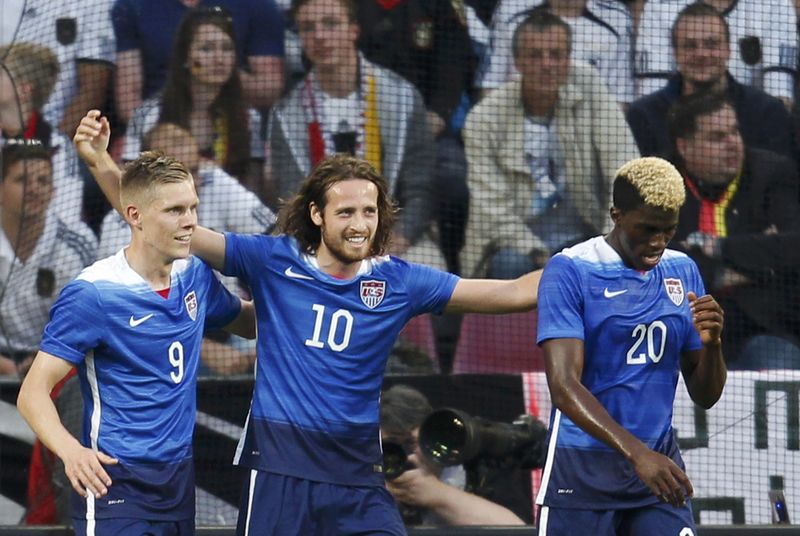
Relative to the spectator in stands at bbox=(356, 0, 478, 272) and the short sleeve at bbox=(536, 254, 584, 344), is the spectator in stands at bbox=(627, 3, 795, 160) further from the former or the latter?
the short sleeve at bbox=(536, 254, 584, 344)

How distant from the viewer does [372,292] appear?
488cm

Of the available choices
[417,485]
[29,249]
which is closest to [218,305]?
[417,485]

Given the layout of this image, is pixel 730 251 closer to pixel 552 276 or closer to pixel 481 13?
pixel 481 13

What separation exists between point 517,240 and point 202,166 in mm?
1741

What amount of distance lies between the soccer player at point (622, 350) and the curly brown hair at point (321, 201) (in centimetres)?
72

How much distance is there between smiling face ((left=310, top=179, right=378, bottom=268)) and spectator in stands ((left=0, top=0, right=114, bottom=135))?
3183 mm

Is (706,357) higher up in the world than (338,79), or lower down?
lower down

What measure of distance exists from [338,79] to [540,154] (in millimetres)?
1182

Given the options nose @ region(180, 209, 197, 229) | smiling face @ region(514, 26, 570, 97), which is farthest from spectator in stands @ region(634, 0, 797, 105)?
nose @ region(180, 209, 197, 229)

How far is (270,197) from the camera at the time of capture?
7.50m

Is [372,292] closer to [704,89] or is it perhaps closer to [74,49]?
[704,89]

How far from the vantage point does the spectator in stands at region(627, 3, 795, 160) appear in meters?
7.53

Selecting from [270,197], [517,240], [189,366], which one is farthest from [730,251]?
[189,366]

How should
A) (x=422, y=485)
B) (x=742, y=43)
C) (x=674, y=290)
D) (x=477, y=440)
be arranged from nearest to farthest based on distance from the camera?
(x=674, y=290) < (x=477, y=440) < (x=422, y=485) < (x=742, y=43)
